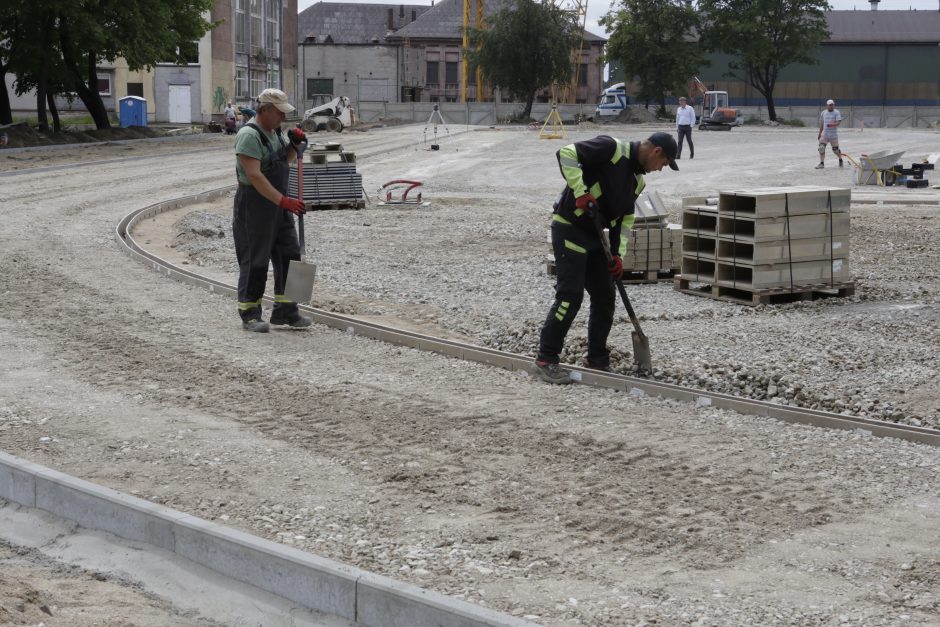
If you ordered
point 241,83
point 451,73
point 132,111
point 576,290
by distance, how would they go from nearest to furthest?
point 576,290 → point 132,111 → point 241,83 → point 451,73

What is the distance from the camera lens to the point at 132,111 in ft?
171

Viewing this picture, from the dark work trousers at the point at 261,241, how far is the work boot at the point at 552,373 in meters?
2.73

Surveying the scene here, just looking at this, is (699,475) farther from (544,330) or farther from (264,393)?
(264,393)

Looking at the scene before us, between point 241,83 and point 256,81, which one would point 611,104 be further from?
point 256,81

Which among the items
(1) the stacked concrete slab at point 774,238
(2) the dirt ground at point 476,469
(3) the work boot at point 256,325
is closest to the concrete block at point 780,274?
(1) the stacked concrete slab at point 774,238

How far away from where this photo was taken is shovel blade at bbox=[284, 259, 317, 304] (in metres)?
10.1

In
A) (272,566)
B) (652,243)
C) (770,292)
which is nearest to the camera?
(272,566)

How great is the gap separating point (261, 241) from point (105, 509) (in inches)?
184

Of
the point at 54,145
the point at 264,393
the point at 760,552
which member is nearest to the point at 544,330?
the point at 264,393

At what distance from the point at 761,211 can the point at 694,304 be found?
1172 mm

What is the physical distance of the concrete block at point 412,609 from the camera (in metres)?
4.17

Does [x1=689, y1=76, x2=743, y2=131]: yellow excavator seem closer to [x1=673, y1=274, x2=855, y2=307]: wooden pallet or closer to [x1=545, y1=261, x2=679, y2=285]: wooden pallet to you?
[x1=545, y1=261, x2=679, y2=285]: wooden pallet

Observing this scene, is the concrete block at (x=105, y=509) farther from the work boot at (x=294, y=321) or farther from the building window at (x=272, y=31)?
the building window at (x=272, y=31)

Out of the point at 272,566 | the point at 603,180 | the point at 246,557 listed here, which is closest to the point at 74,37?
the point at 603,180
